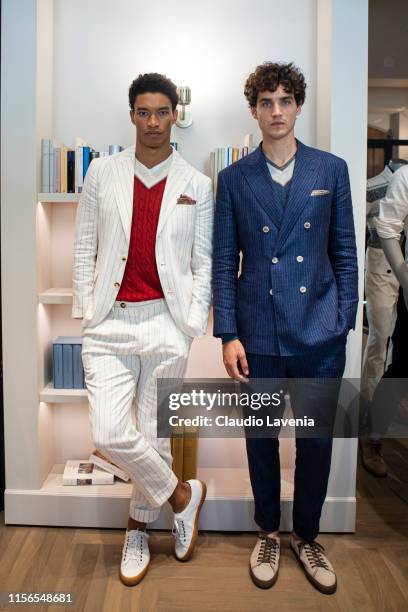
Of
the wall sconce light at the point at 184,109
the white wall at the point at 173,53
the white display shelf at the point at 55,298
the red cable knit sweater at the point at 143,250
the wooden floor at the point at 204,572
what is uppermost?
the white wall at the point at 173,53

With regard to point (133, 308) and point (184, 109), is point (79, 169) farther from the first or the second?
point (133, 308)

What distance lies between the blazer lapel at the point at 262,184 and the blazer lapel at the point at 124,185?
42 centimetres

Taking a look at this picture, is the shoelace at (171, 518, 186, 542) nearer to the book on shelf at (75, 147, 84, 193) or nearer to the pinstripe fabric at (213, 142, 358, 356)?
the pinstripe fabric at (213, 142, 358, 356)

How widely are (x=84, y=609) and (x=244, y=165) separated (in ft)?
5.32

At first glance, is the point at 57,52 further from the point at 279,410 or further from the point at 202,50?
the point at 279,410

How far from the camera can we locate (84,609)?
2.01 m

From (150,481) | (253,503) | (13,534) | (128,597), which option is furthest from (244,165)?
(13,534)

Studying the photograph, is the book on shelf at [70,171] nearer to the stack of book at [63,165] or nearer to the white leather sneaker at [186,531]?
the stack of book at [63,165]

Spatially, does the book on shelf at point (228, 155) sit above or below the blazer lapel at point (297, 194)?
above

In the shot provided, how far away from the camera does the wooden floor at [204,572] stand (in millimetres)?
2066

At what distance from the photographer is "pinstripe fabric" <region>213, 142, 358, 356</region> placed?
204 cm

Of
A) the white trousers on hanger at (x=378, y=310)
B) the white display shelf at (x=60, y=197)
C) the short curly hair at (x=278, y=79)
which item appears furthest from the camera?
the white trousers on hanger at (x=378, y=310)


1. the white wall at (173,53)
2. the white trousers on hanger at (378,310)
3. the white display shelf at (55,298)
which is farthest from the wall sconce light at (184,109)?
the white trousers on hanger at (378,310)

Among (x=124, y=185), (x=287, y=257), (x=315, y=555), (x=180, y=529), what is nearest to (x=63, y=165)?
(x=124, y=185)
